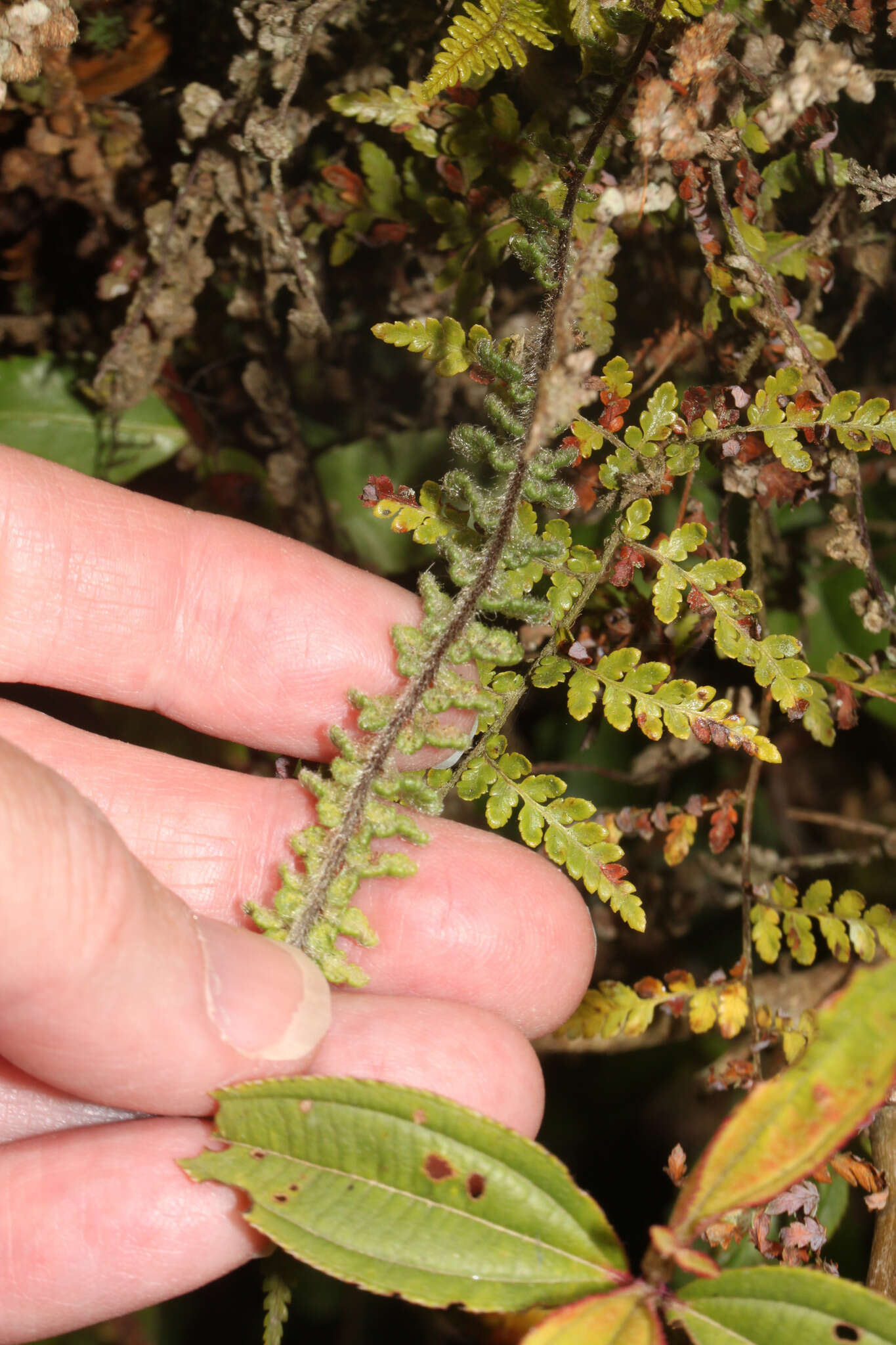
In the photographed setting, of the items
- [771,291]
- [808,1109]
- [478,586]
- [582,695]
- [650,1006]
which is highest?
[771,291]

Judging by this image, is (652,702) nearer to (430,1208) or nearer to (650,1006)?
(650,1006)

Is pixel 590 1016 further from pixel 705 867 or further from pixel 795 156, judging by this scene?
pixel 795 156

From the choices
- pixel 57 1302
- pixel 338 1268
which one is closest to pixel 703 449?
pixel 338 1268

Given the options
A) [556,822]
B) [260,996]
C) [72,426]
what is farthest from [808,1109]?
[72,426]

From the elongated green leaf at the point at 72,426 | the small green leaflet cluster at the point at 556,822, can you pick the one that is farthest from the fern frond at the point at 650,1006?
the elongated green leaf at the point at 72,426

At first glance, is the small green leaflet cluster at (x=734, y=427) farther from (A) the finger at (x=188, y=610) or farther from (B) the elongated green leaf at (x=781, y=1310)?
(B) the elongated green leaf at (x=781, y=1310)
